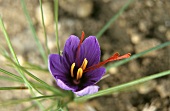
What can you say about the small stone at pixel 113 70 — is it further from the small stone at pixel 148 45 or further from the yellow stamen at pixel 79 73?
the yellow stamen at pixel 79 73

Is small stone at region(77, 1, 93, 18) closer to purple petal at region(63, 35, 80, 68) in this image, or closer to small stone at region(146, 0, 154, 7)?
small stone at region(146, 0, 154, 7)

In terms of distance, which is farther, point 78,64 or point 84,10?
point 84,10

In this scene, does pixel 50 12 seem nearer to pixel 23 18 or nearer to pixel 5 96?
pixel 23 18

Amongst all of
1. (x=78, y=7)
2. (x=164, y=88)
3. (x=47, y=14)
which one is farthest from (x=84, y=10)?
(x=164, y=88)

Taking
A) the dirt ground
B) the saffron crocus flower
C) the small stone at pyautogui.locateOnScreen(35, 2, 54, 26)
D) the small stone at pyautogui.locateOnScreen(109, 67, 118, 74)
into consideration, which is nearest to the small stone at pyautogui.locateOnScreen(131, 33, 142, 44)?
the dirt ground

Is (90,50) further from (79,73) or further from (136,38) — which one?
(136,38)
